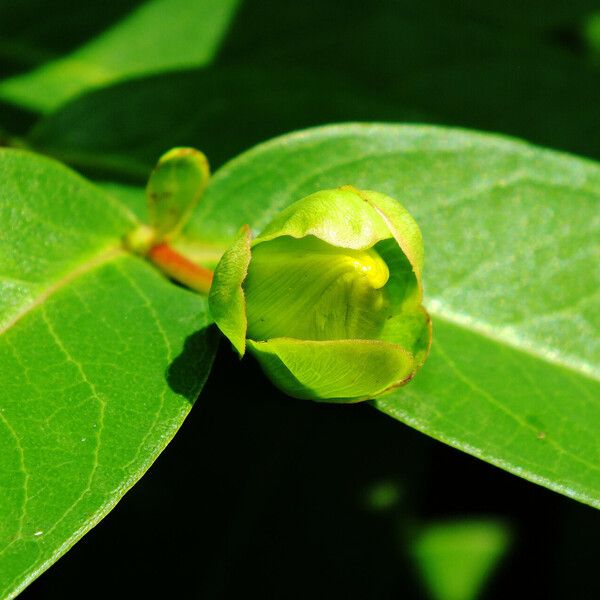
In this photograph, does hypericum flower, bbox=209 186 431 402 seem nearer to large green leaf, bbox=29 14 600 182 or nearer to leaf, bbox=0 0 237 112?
large green leaf, bbox=29 14 600 182

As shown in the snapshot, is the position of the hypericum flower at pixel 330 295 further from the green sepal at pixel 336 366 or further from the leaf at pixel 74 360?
the leaf at pixel 74 360

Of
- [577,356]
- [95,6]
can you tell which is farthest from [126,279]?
[95,6]

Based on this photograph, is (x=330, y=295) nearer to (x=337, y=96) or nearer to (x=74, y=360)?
(x=74, y=360)

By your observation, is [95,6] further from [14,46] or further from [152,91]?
[152,91]

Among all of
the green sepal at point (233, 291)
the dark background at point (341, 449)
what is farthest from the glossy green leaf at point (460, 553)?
the green sepal at point (233, 291)

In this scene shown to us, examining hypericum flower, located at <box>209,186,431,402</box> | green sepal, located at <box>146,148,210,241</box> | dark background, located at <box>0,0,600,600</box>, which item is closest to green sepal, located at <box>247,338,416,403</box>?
hypericum flower, located at <box>209,186,431,402</box>
